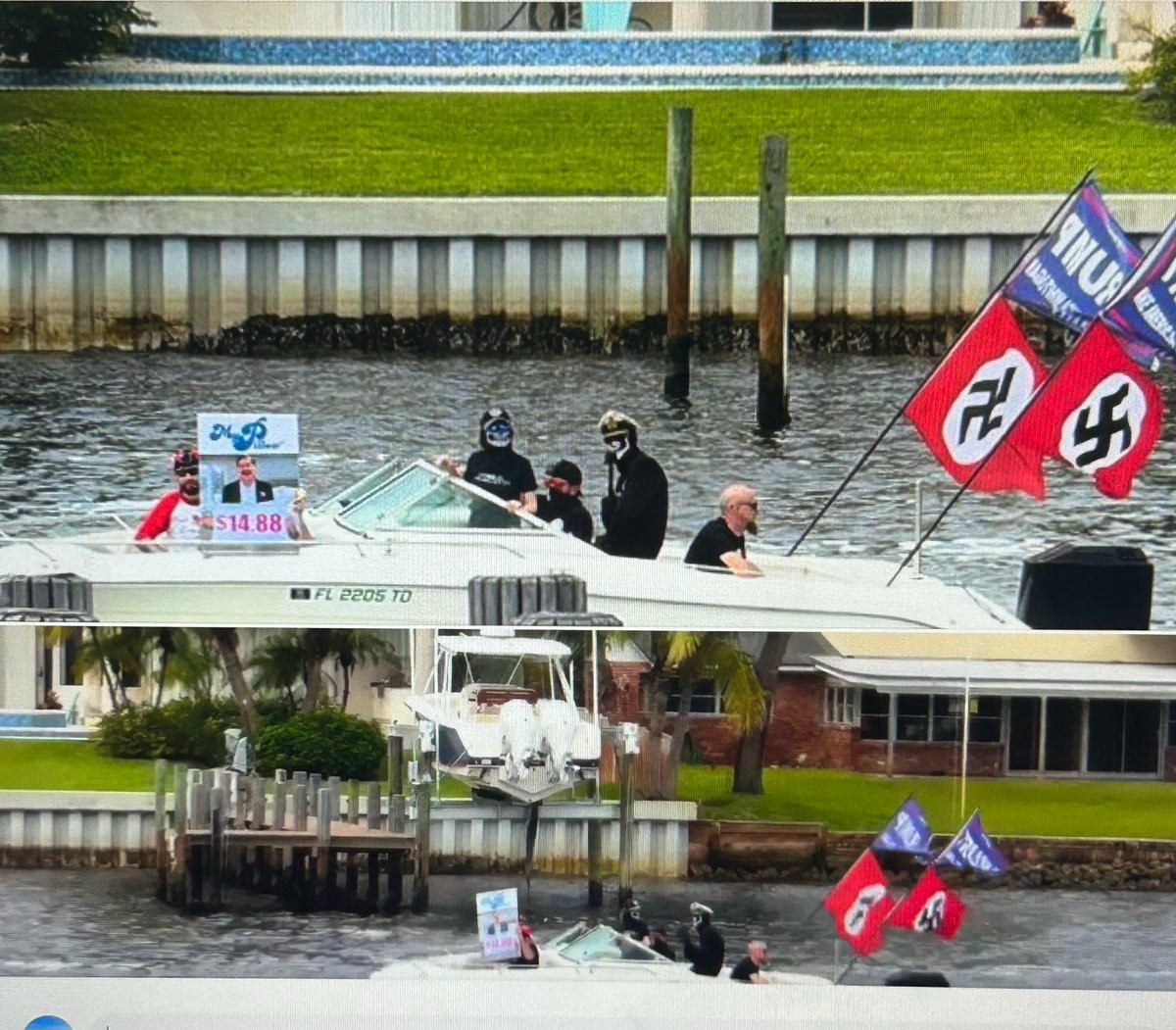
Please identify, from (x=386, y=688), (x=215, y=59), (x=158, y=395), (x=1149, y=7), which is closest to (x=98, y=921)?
(x=386, y=688)

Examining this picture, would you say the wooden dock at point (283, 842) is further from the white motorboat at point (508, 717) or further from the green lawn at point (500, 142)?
the green lawn at point (500, 142)

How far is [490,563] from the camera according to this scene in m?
3.81

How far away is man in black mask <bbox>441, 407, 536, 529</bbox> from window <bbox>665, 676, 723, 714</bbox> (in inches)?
15.6

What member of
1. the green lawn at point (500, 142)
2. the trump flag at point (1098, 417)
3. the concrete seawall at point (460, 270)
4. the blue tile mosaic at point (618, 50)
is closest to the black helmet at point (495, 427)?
the concrete seawall at point (460, 270)

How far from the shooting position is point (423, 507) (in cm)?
382

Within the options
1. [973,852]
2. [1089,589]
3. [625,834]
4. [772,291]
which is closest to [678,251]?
[772,291]

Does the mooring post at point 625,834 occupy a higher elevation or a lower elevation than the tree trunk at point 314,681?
lower

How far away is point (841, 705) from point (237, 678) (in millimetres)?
1032

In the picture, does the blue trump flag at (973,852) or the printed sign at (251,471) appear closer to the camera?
the printed sign at (251,471)

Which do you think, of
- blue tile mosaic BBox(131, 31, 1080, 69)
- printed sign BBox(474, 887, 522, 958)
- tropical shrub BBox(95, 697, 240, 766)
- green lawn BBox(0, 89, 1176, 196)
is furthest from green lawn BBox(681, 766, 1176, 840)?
blue tile mosaic BBox(131, 31, 1080, 69)

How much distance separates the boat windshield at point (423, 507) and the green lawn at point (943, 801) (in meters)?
0.56

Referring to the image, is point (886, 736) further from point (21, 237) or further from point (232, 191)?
point (21, 237)

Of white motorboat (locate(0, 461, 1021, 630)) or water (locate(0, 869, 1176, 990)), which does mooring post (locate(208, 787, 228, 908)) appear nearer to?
water (locate(0, 869, 1176, 990))

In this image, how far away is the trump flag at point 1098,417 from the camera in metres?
3.81
